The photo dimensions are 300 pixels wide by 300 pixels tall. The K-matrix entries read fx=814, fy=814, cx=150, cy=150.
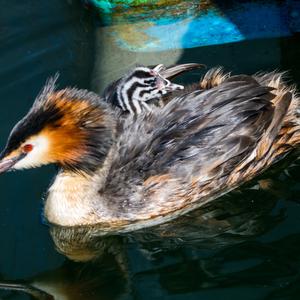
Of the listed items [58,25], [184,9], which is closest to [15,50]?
[58,25]

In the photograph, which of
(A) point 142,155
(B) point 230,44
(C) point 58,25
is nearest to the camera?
(A) point 142,155

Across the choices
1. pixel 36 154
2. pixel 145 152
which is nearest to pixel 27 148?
pixel 36 154

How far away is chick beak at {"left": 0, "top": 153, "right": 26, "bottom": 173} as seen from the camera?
539 cm

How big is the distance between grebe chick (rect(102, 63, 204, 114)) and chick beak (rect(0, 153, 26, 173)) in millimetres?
1032

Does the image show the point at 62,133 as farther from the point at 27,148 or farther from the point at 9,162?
the point at 9,162

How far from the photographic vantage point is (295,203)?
580 cm

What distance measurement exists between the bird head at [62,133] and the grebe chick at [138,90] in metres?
0.56

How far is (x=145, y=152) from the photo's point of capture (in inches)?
222

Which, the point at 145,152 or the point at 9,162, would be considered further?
the point at 145,152

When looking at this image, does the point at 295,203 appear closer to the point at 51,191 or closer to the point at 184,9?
the point at 51,191

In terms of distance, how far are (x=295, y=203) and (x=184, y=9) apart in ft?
8.71

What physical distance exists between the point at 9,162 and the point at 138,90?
127cm

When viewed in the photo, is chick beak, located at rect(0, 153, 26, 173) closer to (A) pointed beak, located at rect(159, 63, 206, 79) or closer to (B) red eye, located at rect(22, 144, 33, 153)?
(B) red eye, located at rect(22, 144, 33, 153)

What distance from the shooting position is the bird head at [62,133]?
5336 millimetres
